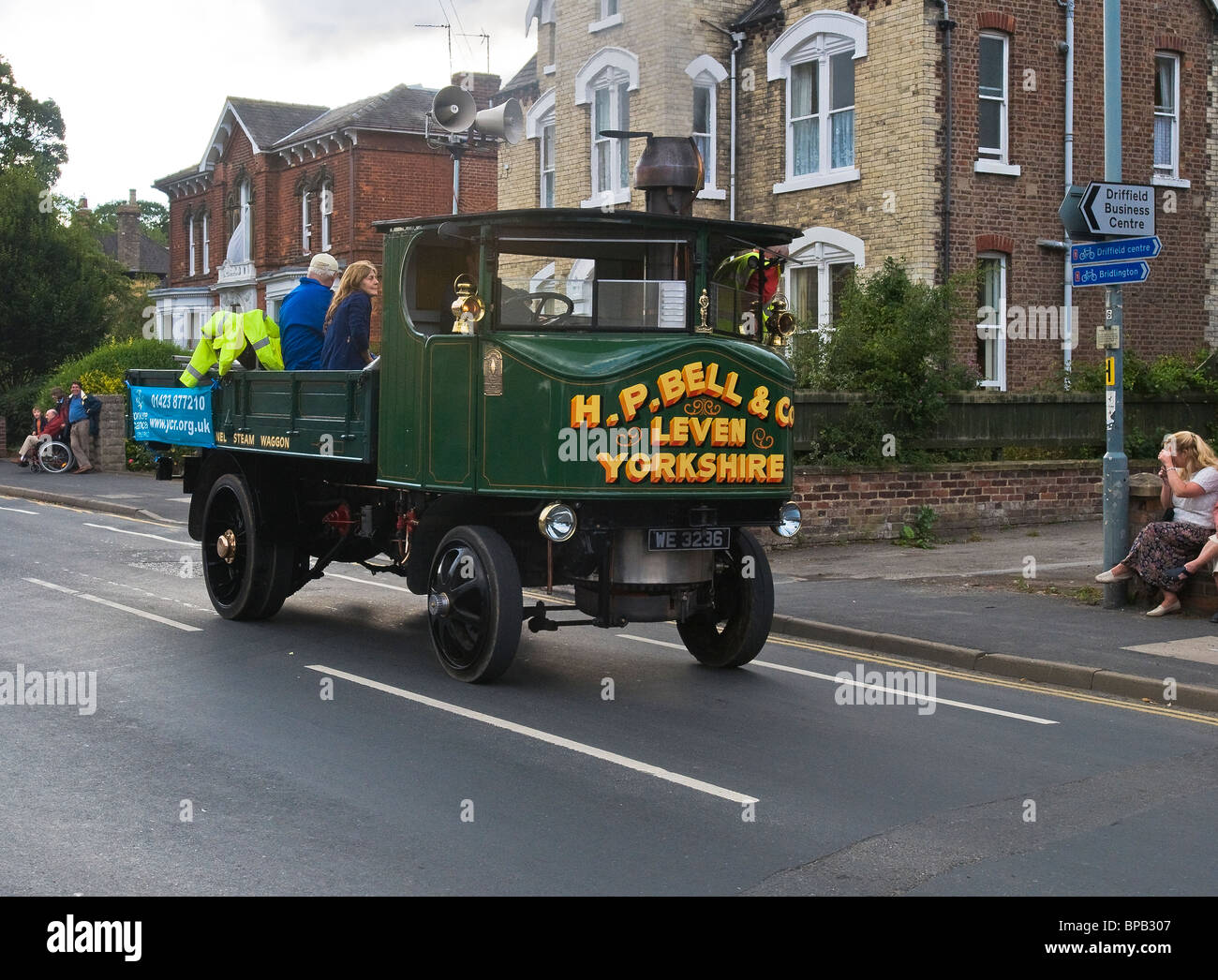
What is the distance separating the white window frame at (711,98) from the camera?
25.6 m

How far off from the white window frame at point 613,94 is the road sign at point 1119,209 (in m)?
15.1

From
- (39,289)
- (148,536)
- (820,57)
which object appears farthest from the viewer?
(39,289)

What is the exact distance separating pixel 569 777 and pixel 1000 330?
17.5m

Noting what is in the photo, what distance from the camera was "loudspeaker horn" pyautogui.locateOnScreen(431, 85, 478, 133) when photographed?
17516 millimetres

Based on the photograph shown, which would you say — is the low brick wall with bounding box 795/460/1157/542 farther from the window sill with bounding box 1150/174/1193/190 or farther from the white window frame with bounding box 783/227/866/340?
the window sill with bounding box 1150/174/1193/190

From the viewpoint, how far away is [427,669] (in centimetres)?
989

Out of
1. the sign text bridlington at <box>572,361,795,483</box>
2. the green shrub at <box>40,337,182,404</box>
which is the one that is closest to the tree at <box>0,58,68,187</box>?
the green shrub at <box>40,337,182,404</box>

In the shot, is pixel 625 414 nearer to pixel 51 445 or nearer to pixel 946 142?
pixel 946 142

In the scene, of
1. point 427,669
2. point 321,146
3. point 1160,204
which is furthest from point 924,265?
point 321,146

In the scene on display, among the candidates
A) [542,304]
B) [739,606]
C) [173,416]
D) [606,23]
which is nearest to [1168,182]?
[606,23]

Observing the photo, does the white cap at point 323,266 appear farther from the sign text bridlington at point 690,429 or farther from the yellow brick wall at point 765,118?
the yellow brick wall at point 765,118

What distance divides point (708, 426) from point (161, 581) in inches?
286

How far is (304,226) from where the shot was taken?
43625 mm
